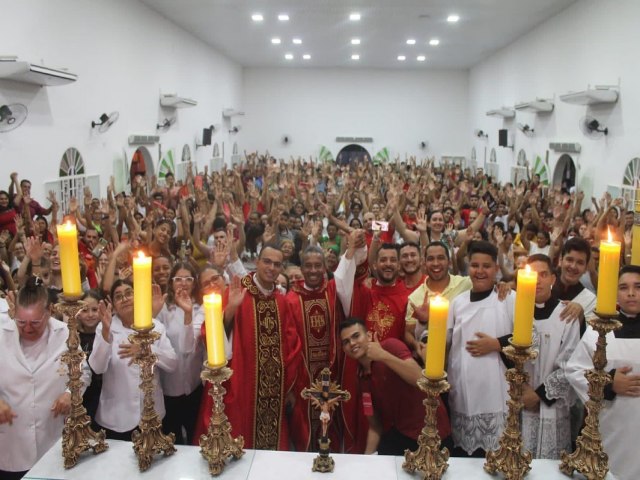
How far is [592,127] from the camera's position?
37.3 ft

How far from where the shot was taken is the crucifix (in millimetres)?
2025

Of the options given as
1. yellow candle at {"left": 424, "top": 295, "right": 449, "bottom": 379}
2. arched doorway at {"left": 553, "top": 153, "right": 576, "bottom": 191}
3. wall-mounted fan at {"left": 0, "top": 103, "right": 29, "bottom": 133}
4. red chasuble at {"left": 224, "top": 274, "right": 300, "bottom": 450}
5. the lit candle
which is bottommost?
red chasuble at {"left": 224, "top": 274, "right": 300, "bottom": 450}

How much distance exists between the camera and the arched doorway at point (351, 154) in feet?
81.0

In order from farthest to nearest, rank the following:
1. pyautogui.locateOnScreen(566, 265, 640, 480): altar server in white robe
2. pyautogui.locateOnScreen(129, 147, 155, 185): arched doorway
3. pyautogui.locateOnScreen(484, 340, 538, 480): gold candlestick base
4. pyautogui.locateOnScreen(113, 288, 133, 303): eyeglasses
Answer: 1. pyautogui.locateOnScreen(129, 147, 155, 185): arched doorway
2. pyautogui.locateOnScreen(113, 288, 133, 303): eyeglasses
3. pyautogui.locateOnScreen(566, 265, 640, 480): altar server in white robe
4. pyautogui.locateOnScreen(484, 340, 538, 480): gold candlestick base

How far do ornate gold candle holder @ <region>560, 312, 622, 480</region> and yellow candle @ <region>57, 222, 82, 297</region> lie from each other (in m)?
1.62

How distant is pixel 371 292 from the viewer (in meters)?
Answer: 4.00

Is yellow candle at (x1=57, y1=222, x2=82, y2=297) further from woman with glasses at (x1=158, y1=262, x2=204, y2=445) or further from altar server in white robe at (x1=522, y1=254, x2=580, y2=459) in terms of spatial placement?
altar server in white robe at (x1=522, y1=254, x2=580, y2=459)

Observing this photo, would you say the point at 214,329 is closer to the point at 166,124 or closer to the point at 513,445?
the point at 513,445

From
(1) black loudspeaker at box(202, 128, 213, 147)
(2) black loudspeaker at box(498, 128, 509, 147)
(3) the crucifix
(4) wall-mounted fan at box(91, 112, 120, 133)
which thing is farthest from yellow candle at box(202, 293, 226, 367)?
(2) black loudspeaker at box(498, 128, 509, 147)

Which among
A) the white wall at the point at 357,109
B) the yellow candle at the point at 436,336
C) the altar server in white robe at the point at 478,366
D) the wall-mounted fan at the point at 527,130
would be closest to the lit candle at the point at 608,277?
the yellow candle at the point at 436,336

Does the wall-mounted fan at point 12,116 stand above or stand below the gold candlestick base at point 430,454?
above

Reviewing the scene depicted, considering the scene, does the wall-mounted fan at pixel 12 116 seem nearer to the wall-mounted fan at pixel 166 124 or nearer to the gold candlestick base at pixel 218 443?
the wall-mounted fan at pixel 166 124

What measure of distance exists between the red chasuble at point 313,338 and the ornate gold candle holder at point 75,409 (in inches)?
64.0

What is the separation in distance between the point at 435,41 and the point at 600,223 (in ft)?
39.7
